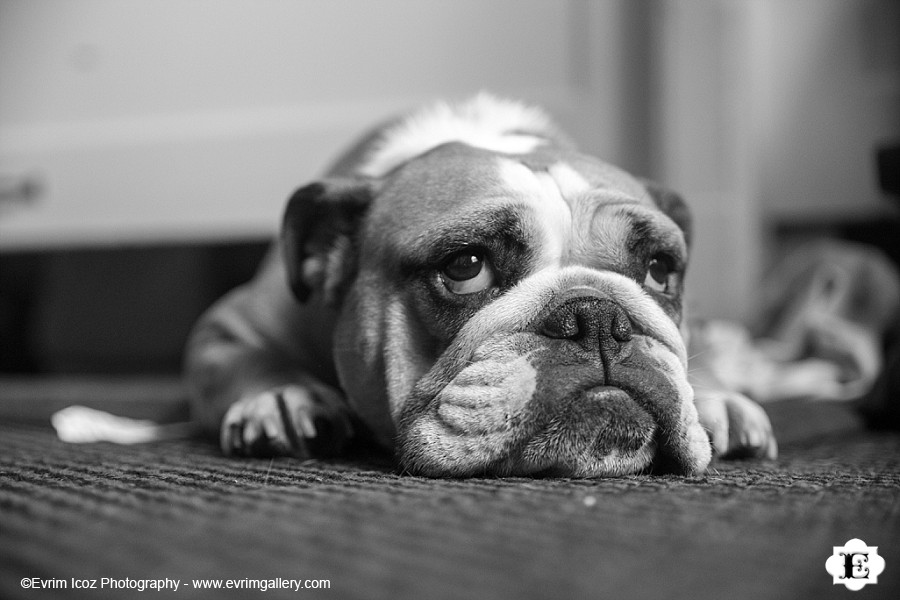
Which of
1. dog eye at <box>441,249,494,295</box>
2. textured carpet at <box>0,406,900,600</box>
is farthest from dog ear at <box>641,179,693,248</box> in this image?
textured carpet at <box>0,406,900,600</box>

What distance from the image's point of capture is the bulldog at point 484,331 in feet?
3.53

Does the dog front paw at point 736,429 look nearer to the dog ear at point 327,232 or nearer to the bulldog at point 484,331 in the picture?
the bulldog at point 484,331

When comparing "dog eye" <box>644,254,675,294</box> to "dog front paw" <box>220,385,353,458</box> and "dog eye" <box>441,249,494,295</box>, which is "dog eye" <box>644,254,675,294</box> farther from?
"dog front paw" <box>220,385,353,458</box>

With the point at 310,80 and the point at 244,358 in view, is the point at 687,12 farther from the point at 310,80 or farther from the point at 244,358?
the point at 244,358

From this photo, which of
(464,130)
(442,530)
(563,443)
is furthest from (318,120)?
(442,530)

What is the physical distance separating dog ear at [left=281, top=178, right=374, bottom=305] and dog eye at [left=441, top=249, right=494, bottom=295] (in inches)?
10.4

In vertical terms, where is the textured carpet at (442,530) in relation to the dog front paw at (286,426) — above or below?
above

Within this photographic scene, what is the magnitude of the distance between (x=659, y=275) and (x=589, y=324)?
311mm

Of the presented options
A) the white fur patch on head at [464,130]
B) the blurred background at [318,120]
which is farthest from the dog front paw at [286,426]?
the blurred background at [318,120]

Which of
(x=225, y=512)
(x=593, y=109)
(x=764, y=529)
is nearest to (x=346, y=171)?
(x=225, y=512)

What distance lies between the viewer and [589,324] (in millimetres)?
1109

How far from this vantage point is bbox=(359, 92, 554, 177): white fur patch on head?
162 cm

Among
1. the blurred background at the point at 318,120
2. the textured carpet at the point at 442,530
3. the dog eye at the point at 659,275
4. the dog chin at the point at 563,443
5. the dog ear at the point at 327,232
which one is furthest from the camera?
the blurred background at the point at 318,120

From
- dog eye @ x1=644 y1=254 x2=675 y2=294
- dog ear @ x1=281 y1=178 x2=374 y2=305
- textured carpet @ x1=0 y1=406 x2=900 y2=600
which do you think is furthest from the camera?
dog ear @ x1=281 y1=178 x2=374 y2=305
